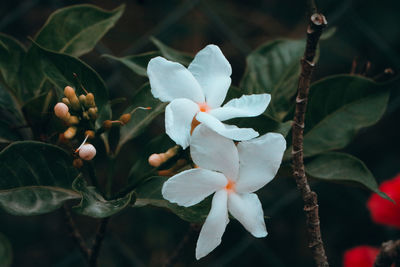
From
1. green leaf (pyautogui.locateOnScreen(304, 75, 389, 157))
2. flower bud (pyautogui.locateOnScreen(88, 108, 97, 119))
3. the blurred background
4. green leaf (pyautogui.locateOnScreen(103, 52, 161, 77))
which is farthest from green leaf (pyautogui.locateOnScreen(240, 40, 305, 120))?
the blurred background

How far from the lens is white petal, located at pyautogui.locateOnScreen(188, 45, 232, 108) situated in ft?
1.69

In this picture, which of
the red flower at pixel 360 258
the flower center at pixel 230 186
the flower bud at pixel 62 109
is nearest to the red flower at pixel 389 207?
the red flower at pixel 360 258

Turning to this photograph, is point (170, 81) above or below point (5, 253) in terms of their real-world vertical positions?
above

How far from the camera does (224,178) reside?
48cm

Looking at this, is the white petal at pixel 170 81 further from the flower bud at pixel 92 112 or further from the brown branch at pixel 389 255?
the brown branch at pixel 389 255

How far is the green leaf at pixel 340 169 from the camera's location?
62cm

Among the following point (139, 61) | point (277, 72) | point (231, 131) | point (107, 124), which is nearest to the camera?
point (231, 131)

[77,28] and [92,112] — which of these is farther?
[77,28]

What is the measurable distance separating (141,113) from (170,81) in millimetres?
194

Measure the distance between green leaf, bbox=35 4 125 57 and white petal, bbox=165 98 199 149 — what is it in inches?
10.8

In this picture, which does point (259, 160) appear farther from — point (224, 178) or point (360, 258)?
point (360, 258)

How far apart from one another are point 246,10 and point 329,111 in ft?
3.49

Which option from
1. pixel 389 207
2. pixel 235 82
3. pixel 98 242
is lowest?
pixel 235 82

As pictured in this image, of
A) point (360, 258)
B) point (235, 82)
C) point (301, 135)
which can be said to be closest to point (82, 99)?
point (301, 135)
